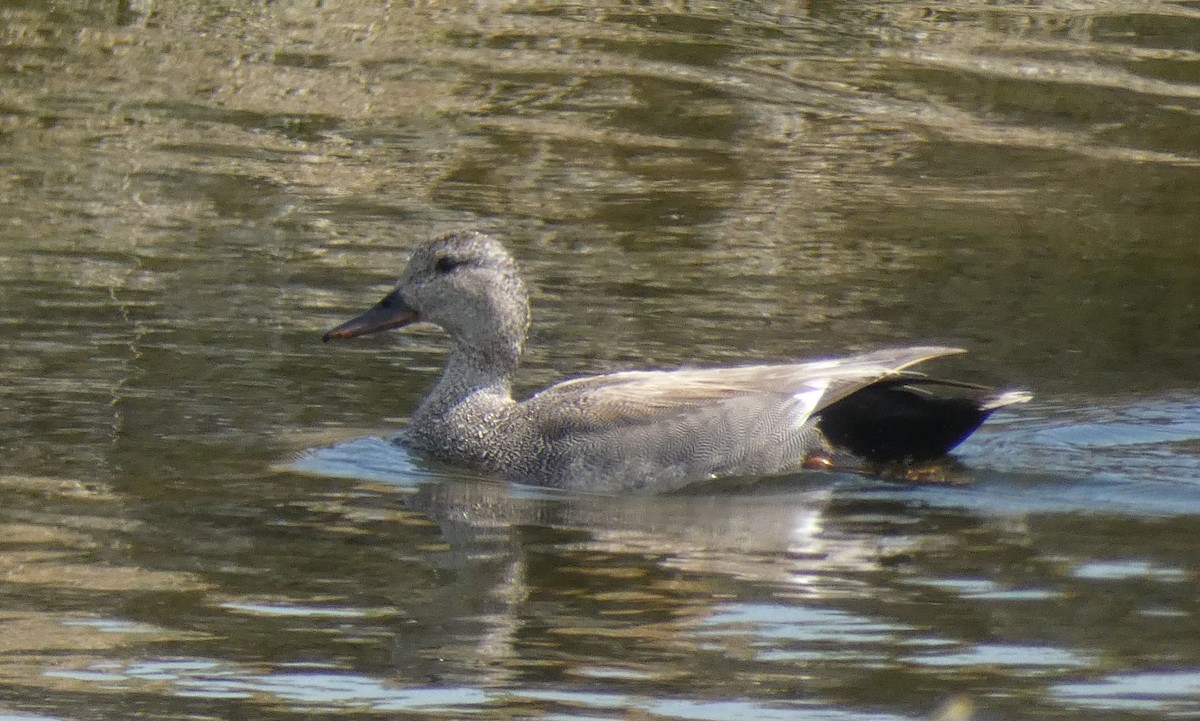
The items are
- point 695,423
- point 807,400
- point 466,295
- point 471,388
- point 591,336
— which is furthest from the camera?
point 591,336

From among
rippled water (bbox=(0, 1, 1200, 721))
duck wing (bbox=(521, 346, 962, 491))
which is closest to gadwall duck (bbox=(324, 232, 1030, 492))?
duck wing (bbox=(521, 346, 962, 491))

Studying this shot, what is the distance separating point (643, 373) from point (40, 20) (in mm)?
11071

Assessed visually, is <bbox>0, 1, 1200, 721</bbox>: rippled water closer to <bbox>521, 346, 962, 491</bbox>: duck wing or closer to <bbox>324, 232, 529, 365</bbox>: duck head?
<bbox>521, 346, 962, 491</bbox>: duck wing

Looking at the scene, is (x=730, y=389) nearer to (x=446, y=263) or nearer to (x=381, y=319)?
(x=446, y=263)

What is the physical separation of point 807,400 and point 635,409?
2.17ft

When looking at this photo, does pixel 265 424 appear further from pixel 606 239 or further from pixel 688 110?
pixel 688 110

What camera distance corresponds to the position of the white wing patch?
28.5 ft

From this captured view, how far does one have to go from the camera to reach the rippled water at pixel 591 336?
246 inches

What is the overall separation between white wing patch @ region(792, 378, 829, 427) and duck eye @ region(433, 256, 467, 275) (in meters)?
1.55

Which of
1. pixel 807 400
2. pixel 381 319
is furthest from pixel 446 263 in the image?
pixel 807 400

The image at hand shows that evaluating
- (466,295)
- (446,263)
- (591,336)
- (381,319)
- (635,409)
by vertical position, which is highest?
(446,263)

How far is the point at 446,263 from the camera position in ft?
30.7

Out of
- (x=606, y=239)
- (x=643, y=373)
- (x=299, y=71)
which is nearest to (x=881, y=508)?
(x=643, y=373)

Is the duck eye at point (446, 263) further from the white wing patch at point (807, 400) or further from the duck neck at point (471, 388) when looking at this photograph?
the white wing patch at point (807, 400)
